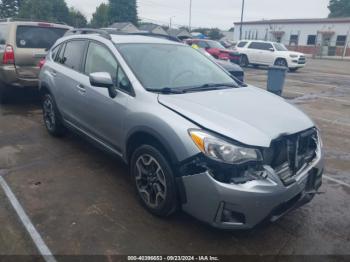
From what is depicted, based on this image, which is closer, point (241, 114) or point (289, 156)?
point (289, 156)

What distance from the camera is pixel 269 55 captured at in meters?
19.8

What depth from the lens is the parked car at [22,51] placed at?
6590mm

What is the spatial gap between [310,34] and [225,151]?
48.7 metres

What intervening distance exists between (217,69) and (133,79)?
141cm

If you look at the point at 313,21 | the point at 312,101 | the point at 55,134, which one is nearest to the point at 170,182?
the point at 55,134

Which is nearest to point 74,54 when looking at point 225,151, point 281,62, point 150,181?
point 150,181

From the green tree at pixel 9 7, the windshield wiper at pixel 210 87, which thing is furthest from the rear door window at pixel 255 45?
the green tree at pixel 9 7

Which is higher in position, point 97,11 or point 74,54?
point 97,11

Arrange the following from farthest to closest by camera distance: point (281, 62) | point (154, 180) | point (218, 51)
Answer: point (281, 62), point (218, 51), point (154, 180)

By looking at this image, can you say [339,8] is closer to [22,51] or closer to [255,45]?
[255,45]

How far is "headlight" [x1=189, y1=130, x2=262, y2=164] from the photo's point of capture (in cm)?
255

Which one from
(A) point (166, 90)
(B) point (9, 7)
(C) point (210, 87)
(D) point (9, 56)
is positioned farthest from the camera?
(B) point (9, 7)

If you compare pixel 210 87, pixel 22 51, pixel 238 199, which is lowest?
pixel 238 199

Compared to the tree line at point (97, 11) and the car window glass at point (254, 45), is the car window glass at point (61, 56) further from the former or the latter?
the tree line at point (97, 11)
